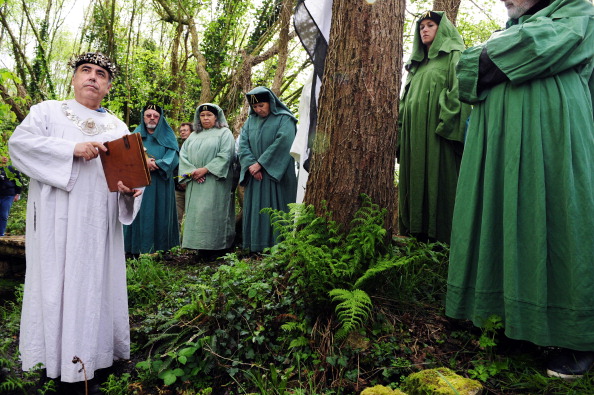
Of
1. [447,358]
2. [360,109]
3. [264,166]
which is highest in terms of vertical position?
[360,109]

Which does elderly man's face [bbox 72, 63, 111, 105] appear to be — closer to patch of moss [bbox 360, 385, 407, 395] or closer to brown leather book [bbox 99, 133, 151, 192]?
brown leather book [bbox 99, 133, 151, 192]

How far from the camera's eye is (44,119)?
2623 millimetres

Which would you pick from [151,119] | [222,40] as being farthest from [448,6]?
[222,40]

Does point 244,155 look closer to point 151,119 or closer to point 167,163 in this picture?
point 167,163

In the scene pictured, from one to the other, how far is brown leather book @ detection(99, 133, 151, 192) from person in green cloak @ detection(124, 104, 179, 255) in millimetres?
3468

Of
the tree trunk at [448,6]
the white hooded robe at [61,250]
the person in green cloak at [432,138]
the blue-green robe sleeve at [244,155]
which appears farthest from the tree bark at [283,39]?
the white hooded robe at [61,250]

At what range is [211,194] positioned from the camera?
233 inches

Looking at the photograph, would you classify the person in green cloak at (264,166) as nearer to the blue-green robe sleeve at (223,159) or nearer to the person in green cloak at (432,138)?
the blue-green robe sleeve at (223,159)

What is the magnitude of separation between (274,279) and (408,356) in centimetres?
109

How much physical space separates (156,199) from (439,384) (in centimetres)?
517

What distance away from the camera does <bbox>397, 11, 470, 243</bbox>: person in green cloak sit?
3.71 m

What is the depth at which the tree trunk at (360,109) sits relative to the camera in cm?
296

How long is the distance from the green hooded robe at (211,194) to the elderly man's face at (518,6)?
4119 millimetres

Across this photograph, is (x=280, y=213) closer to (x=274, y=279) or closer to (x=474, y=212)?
(x=274, y=279)
